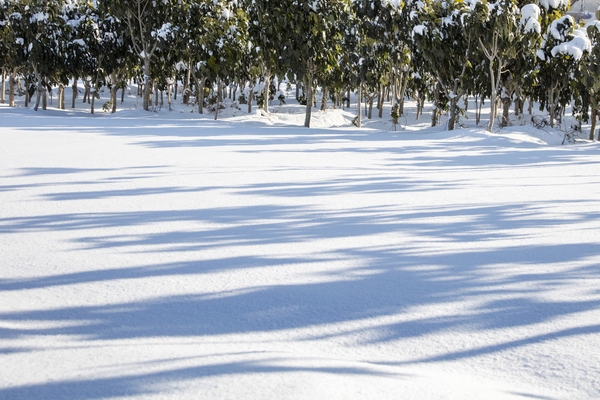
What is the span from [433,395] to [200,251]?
2470mm

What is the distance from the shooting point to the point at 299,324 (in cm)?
304

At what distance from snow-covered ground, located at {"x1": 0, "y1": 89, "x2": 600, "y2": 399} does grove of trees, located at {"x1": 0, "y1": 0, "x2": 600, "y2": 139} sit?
12857 millimetres

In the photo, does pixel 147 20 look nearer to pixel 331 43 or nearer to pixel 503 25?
pixel 331 43

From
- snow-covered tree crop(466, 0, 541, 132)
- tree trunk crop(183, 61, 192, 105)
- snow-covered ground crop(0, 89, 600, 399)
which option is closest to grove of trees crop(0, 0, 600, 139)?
snow-covered tree crop(466, 0, 541, 132)

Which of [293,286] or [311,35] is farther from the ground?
[311,35]

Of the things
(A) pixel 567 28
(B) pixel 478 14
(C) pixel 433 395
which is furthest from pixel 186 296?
(A) pixel 567 28

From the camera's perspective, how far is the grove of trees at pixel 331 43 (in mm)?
19625

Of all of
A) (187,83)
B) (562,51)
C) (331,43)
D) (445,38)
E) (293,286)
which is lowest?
(293,286)

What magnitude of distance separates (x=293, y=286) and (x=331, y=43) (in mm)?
20231

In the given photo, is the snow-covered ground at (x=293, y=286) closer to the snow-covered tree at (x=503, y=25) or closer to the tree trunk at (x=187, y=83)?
the snow-covered tree at (x=503, y=25)

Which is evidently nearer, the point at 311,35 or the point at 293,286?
the point at 293,286

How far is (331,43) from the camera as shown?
22.6 meters

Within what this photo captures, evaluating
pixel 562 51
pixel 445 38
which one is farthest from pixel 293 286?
pixel 562 51

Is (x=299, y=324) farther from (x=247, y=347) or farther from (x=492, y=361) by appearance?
(x=492, y=361)
